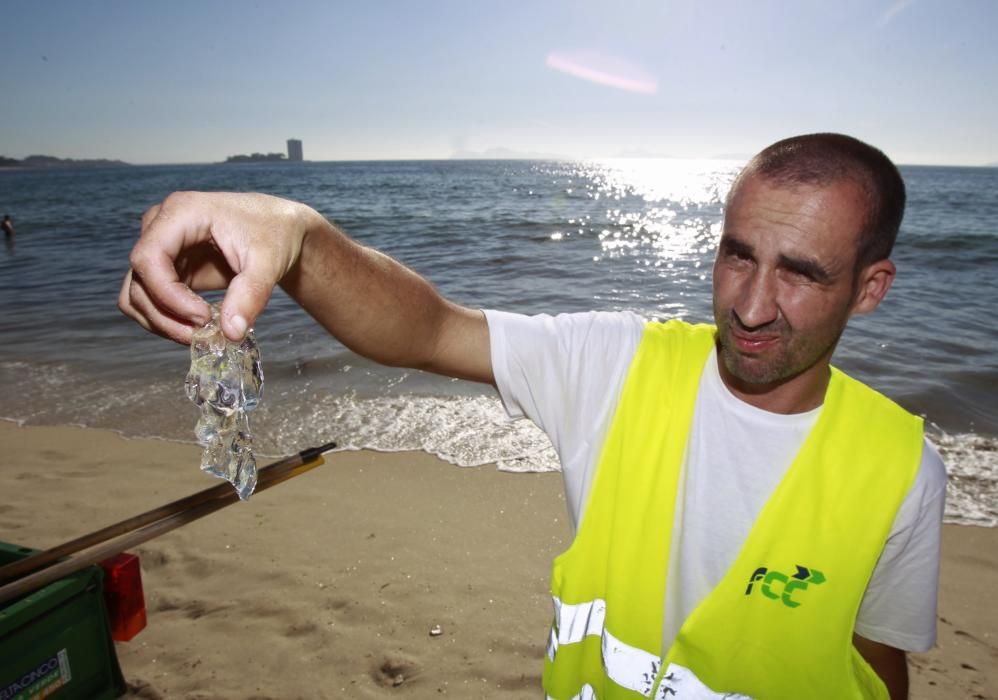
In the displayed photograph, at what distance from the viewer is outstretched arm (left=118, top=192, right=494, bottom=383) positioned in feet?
3.29

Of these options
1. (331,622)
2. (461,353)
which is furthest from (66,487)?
(461,353)

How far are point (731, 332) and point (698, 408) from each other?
0.70 ft

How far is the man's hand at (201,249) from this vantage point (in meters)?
0.99

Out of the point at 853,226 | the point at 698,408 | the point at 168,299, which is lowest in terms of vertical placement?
the point at 698,408

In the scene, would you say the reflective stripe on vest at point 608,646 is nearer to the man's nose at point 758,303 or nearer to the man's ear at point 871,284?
the man's nose at point 758,303

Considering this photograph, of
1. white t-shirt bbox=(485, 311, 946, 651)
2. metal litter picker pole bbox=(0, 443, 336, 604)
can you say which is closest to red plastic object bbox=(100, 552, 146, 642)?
metal litter picker pole bbox=(0, 443, 336, 604)

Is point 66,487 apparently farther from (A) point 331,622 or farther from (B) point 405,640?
(B) point 405,640

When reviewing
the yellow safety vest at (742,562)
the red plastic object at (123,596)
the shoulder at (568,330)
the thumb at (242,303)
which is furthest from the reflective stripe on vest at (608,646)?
the red plastic object at (123,596)

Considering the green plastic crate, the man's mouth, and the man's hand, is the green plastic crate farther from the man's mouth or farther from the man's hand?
the man's mouth

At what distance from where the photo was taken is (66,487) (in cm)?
446

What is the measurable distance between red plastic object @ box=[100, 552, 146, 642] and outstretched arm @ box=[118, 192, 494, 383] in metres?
1.93

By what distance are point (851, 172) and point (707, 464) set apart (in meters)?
0.81

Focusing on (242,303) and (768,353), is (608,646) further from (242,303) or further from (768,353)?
(242,303)

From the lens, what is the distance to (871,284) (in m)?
1.65
